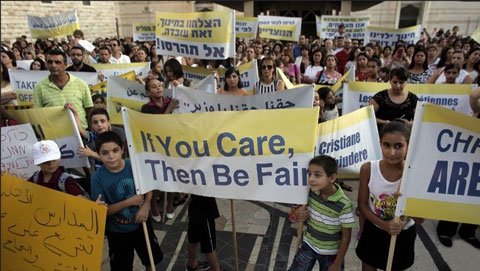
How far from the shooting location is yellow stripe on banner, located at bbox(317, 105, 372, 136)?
2986 mm

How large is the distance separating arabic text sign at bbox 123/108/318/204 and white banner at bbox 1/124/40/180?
130 centimetres

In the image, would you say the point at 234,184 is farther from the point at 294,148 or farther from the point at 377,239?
the point at 377,239

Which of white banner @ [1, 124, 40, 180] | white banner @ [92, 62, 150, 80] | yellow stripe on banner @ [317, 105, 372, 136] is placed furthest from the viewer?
white banner @ [92, 62, 150, 80]

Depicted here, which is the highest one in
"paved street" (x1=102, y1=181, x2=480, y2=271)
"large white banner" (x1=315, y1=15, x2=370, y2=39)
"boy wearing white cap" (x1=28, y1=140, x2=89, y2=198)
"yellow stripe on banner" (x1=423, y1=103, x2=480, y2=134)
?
"large white banner" (x1=315, y1=15, x2=370, y2=39)

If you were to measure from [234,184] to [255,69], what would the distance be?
3.85 metres

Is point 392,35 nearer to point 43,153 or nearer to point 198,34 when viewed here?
point 198,34

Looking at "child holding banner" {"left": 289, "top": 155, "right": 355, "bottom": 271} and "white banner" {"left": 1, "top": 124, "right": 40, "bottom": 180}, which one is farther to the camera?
"white banner" {"left": 1, "top": 124, "right": 40, "bottom": 180}

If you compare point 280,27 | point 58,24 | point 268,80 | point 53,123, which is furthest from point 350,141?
point 58,24

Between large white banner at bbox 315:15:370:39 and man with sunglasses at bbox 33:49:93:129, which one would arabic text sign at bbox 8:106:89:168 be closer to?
man with sunglasses at bbox 33:49:93:129

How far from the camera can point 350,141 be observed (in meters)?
3.08

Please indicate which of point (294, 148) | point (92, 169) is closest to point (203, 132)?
point (294, 148)

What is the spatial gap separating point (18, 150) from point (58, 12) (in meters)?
23.7

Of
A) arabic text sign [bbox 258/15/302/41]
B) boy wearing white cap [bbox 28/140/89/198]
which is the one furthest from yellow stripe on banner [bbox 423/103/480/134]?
arabic text sign [bbox 258/15/302/41]

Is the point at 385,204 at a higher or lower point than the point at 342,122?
lower
